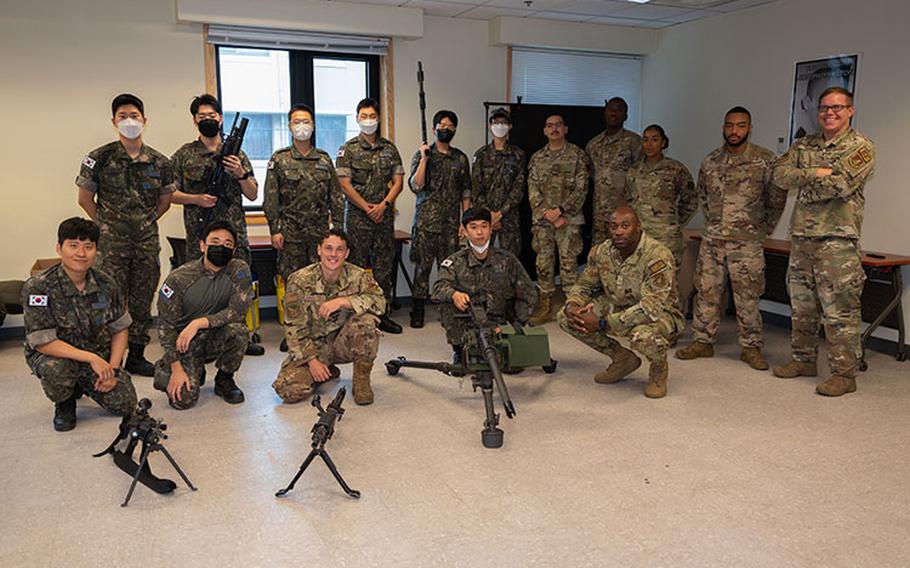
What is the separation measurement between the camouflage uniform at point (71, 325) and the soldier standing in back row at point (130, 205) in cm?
78

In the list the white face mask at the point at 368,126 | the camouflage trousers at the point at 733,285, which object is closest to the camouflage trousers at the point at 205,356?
the white face mask at the point at 368,126

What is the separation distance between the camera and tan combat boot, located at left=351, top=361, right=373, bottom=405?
3.93 meters

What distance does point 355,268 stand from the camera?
4.20 m

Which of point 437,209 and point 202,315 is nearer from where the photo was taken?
point 202,315

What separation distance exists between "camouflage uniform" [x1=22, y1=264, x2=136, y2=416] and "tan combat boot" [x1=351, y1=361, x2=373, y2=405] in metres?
1.11

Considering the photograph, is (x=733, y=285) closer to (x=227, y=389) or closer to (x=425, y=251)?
(x=425, y=251)

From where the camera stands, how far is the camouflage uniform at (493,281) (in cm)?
432

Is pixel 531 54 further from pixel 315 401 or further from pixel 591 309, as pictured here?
pixel 315 401

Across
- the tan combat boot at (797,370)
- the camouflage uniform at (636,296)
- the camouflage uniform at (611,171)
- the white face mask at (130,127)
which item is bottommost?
the tan combat boot at (797,370)

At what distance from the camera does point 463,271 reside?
4363mm

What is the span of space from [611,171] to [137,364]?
12.3ft

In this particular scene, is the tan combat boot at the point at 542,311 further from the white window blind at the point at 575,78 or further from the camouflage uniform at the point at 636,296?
the white window blind at the point at 575,78

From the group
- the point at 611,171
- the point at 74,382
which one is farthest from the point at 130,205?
the point at 611,171

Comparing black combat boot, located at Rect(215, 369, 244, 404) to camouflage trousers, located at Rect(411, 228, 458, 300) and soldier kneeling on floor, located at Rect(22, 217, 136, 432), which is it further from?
camouflage trousers, located at Rect(411, 228, 458, 300)
